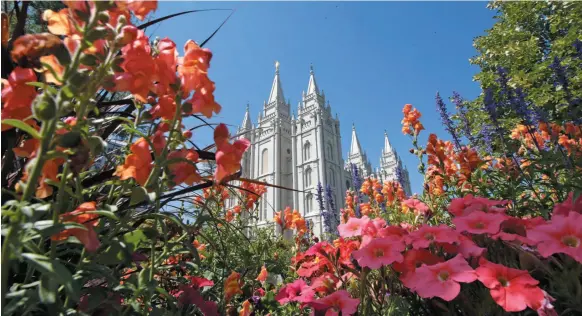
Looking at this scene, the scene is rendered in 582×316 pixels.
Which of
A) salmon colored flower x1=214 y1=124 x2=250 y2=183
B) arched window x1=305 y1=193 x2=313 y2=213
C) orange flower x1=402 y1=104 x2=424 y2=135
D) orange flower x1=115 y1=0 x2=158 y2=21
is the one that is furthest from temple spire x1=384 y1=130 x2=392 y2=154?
orange flower x1=115 y1=0 x2=158 y2=21

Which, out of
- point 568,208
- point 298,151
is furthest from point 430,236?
point 298,151

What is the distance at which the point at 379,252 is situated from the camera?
86cm

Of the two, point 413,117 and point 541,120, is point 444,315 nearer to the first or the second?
point 541,120

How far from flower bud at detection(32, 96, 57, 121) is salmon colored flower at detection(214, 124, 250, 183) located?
0.33 m

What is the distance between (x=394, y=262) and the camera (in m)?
0.89

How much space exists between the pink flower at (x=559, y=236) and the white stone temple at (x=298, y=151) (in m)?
31.7

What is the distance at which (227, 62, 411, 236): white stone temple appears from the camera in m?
34.1

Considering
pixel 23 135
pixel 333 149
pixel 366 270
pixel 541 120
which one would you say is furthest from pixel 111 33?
pixel 333 149

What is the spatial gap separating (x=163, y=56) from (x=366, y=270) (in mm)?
765

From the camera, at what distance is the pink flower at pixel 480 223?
2.71 feet

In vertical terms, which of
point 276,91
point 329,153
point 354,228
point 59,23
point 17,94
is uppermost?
point 276,91

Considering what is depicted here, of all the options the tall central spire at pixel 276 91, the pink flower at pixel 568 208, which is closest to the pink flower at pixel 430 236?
the pink flower at pixel 568 208

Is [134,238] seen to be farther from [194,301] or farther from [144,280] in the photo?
[194,301]

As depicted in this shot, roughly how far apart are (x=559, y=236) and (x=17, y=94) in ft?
4.00
